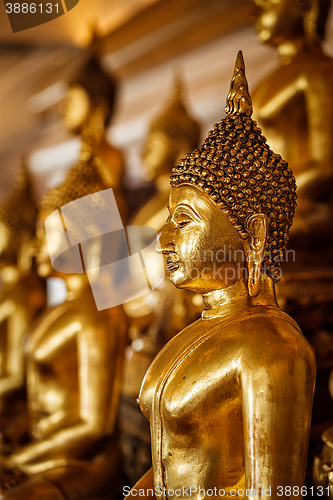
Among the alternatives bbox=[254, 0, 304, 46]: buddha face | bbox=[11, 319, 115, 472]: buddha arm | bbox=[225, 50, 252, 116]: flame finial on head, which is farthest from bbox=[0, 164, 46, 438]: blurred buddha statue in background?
bbox=[225, 50, 252, 116]: flame finial on head

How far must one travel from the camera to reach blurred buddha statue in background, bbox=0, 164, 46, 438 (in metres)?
2.34

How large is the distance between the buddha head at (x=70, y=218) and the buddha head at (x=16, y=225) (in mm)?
612

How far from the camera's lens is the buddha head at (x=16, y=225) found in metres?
2.63

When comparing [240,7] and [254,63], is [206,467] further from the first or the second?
[240,7]

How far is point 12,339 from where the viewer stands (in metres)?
2.41

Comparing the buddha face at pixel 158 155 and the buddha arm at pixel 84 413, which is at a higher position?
the buddha face at pixel 158 155

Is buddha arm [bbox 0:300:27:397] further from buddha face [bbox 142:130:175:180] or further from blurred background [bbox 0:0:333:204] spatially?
blurred background [bbox 0:0:333:204]

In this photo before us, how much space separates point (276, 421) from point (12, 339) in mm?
1707

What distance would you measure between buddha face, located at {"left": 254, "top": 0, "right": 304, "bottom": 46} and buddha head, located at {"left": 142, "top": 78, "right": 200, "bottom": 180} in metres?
0.73

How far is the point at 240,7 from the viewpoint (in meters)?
3.39

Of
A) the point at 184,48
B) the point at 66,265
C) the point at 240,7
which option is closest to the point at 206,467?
the point at 66,265

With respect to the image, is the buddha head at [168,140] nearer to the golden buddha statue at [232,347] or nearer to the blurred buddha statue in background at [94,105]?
the blurred buddha statue in background at [94,105]

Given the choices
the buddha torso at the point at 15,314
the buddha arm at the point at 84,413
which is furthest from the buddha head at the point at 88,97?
the buddha arm at the point at 84,413

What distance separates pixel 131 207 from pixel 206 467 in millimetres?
2996
